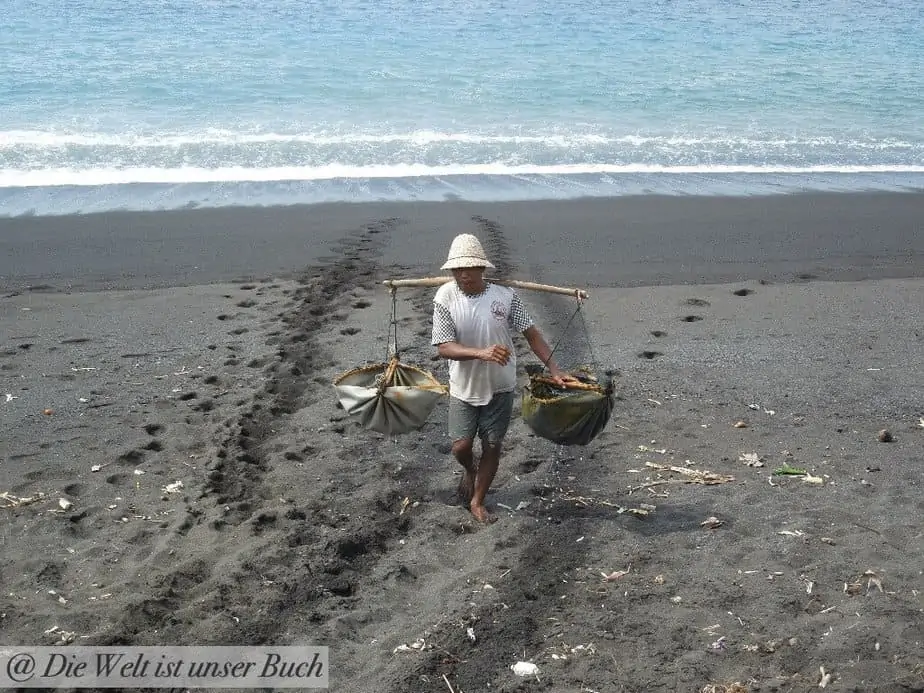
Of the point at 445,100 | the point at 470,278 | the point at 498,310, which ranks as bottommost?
the point at 445,100

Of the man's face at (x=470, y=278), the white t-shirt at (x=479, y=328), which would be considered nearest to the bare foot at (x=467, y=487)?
the white t-shirt at (x=479, y=328)

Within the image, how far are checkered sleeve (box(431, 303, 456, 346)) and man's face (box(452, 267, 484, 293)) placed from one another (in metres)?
0.15

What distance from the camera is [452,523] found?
16.9 ft

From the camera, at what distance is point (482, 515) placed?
515 cm

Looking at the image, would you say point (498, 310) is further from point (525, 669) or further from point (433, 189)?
point (433, 189)

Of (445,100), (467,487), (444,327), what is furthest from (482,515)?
(445,100)

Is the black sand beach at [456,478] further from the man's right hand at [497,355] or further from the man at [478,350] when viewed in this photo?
the man's right hand at [497,355]

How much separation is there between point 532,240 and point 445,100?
8329mm

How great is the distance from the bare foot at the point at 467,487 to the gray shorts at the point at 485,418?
0.30 metres

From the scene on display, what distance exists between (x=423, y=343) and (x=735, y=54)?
57.2 feet

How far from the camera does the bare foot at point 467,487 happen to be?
5.36m

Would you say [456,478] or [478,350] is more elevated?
[478,350]

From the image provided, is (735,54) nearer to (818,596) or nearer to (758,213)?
(758,213)

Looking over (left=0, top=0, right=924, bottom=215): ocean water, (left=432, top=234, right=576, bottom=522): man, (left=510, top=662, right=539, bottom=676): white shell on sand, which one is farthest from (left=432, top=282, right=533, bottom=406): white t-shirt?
(left=0, top=0, right=924, bottom=215): ocean water
